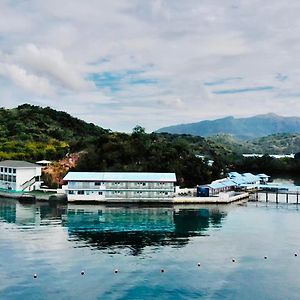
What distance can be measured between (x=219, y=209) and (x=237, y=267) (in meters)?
23.2

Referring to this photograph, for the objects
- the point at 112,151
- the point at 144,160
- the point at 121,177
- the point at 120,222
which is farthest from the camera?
the point at 112,151

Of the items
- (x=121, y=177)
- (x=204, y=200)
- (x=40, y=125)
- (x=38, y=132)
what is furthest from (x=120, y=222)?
(x=40, y=125)

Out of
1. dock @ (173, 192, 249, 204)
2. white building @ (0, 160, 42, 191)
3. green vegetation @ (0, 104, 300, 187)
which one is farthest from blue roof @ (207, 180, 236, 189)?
white building @ (0, 160, 42, 191)

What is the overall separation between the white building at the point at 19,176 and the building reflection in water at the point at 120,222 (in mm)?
4155

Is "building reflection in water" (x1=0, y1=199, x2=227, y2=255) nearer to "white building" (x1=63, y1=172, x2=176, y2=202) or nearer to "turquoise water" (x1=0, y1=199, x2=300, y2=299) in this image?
"turquoise water" (x1=0, y1=199, x2=300, y2=299)

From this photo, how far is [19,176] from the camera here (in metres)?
60.9

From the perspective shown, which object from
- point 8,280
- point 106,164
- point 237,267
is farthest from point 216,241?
point 106,164

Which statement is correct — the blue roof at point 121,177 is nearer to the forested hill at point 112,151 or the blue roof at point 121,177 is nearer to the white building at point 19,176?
the forested hill at point 112,151

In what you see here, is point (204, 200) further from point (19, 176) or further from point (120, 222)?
point (19, 176)

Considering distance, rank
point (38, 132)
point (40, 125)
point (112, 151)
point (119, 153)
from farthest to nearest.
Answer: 1. point (40, 125)
2. point (38, 132)
3. point (112, 151)
4. point (119, 153)

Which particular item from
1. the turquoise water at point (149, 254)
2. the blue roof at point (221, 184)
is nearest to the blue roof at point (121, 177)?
the blue roof at point (221, 184)

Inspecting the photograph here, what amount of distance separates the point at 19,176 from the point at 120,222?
2282cm

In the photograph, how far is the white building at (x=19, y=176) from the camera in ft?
200

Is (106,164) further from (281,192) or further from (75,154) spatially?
(281,192)
